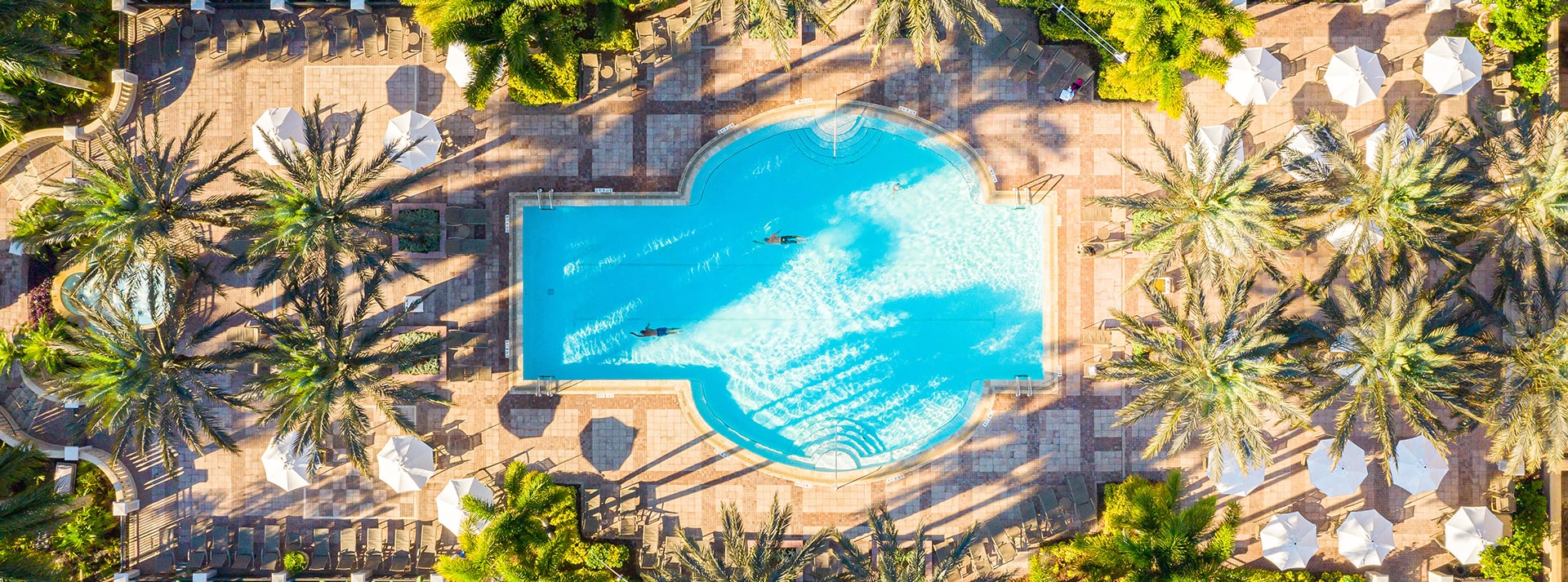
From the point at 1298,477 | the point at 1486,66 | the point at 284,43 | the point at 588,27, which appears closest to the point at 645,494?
the point at 588,27

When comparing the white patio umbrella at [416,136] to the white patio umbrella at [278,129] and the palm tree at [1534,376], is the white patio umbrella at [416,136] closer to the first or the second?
the white patio umbrella at [278,129]

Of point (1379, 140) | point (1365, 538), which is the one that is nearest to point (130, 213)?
point (1379, 140)

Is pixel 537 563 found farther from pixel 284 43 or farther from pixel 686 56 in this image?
pixel 284 43

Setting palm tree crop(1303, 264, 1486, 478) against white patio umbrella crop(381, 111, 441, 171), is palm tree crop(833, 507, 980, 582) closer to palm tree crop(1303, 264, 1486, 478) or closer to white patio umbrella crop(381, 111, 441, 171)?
palm tree crop(1303, 264, 1486, 478)

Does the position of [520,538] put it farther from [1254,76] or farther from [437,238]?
[1254,76]

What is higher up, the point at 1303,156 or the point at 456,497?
the point at 1303,156
